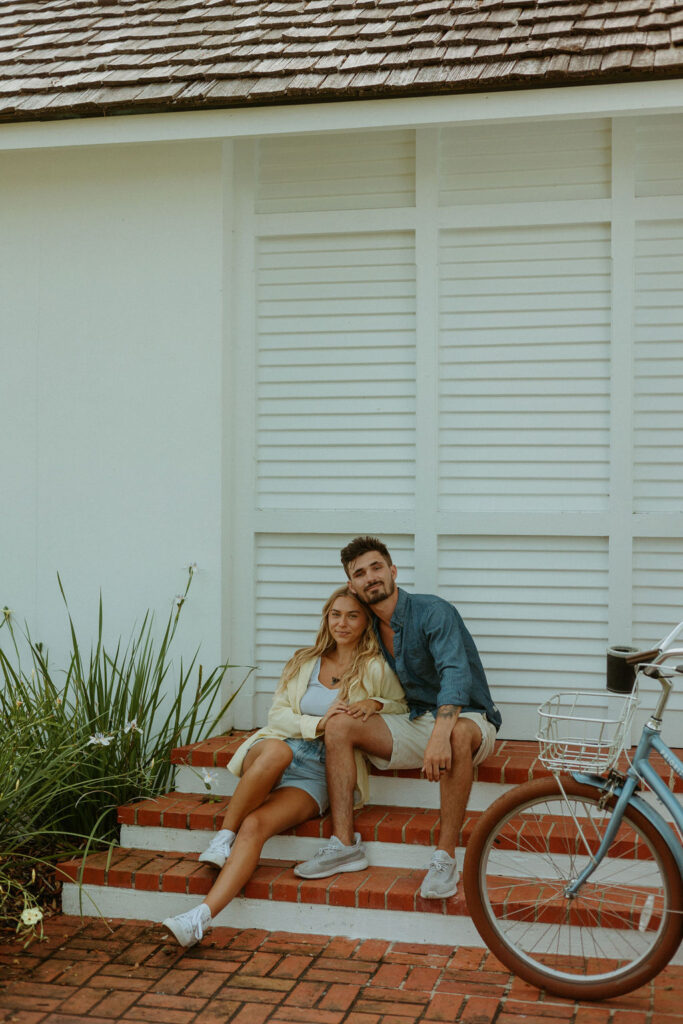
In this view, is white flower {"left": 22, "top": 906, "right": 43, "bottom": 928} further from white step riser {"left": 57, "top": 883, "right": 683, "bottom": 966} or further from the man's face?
the man's face

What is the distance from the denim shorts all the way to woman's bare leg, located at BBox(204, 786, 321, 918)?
0.08 feet

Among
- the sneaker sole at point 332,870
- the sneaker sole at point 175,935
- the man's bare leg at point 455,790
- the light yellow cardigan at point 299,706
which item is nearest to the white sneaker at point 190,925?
the sneaker sole at point 175,935

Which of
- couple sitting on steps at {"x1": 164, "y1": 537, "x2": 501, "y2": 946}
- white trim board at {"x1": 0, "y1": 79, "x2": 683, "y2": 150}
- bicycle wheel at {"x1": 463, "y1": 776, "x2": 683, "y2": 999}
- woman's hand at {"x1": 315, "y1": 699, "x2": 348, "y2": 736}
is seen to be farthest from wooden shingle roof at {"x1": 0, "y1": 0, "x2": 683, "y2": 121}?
bicycle wheel at {"x1": 463, "y1": 776, "x2": 683, "y2": 999}

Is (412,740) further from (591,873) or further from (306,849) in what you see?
(591,873)

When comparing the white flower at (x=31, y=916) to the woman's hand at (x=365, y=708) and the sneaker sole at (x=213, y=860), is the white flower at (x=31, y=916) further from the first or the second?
the woman's hand at (x=365, y=708)

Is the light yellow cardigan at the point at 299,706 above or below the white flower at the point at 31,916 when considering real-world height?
above

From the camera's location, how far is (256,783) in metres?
4.48

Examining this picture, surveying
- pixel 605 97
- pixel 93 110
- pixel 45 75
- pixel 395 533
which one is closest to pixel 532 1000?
pixel 395 533

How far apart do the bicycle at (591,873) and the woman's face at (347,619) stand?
1.06 m

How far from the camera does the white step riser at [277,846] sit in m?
4.54

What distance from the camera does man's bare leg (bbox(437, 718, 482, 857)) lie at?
4.33 metres

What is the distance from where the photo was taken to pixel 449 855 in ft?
14.1

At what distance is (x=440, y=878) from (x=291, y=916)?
24.0 inches

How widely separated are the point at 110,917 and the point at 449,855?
55.7 inches
